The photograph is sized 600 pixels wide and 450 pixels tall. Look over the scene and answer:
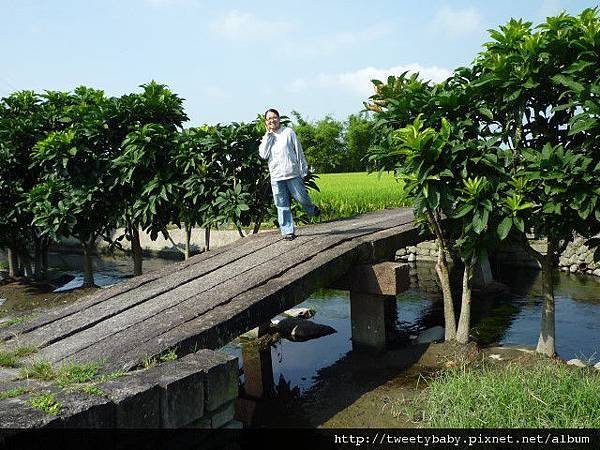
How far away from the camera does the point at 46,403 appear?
3209 mm

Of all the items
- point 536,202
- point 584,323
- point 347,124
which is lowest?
point 584,323

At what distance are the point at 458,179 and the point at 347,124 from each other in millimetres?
52587

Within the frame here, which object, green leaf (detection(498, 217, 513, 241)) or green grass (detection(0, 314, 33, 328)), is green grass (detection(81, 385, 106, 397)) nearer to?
green grass (detection(0, 314, 33, 328))

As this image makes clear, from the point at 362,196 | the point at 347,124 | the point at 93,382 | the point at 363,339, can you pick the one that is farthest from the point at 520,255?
the point at 347,124

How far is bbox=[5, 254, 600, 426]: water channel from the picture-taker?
21.2 feet

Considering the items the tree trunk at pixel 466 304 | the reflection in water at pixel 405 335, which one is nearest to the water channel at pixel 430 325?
the reflection in water at pixel 405 335

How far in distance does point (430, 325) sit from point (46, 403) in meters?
6.93

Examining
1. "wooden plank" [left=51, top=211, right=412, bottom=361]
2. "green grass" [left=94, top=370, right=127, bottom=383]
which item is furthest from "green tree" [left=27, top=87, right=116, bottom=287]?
"green grass" [left=94, top=370, right=127, bottom=383]

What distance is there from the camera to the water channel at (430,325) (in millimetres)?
6457

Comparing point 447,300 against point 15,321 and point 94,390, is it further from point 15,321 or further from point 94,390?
point 15,321

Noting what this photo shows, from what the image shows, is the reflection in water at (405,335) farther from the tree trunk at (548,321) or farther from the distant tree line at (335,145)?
the distant tree line at (335,145)

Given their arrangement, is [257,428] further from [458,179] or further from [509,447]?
[458,179]

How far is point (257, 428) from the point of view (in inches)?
207

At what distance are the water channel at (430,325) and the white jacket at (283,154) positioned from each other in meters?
2.51
